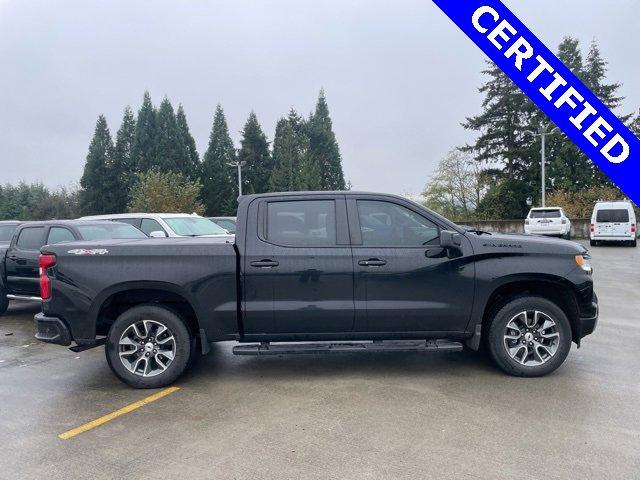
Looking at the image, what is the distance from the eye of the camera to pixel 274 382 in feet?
16.3

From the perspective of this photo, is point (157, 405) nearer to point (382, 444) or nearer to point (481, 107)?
point (382, 444)

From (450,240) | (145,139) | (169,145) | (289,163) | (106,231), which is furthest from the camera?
(145,139)

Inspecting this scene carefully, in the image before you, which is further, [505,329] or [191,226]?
[191,226]

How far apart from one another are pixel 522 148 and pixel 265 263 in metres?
39.6

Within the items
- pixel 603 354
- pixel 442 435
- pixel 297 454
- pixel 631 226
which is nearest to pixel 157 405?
pixel 297 454

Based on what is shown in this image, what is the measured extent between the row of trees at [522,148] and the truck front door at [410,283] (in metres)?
37.1

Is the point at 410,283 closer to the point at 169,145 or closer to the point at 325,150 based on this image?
the point at 169,145

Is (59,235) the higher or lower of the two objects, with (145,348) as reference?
higher

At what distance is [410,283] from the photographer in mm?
4766

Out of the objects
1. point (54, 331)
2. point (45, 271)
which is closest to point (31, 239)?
point (45, 271)

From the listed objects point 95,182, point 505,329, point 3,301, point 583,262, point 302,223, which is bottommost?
point 3,301

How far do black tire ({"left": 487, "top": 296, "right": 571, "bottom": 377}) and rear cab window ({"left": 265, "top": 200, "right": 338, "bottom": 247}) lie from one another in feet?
6.04

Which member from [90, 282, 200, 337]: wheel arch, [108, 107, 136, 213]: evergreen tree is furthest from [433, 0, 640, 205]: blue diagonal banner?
[108, 107, 136, 213]: evergreen tree

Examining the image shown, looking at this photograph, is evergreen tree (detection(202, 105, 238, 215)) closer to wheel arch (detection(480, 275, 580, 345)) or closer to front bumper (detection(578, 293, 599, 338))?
wheel arch (detection(480, 275, 580, 345))
